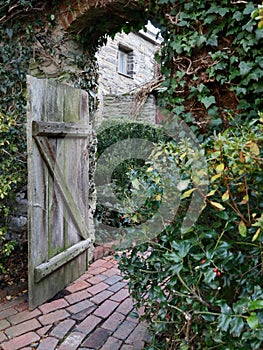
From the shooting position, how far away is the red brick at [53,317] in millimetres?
1924

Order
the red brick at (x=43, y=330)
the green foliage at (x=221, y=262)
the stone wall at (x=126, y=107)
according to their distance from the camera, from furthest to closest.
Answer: the stone wall at (x=126, y=107), the red brick at (x=43, y=330), the green foliage at (x=221, y=262)

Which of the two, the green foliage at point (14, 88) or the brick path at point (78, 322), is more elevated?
the green foliage at point (14, 88)

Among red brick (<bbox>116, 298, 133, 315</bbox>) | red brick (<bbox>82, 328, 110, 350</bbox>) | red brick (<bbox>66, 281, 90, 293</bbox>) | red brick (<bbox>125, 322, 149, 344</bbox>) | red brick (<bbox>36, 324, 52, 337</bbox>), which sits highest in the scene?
red brick (<bbox>125, 322, 149, 344</bbox>)

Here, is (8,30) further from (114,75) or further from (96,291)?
(114,75)

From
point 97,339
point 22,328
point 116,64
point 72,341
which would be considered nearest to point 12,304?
point 22,328

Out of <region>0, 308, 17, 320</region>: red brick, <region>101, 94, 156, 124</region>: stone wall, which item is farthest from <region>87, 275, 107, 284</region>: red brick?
<region>101, 94, 156, 124</region>: stone wall

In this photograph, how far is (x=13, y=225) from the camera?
274 centimetres

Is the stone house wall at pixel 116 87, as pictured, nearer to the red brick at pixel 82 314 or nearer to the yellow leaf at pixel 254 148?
the red brick at pixel 82 314

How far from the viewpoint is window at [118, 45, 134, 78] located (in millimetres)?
7176

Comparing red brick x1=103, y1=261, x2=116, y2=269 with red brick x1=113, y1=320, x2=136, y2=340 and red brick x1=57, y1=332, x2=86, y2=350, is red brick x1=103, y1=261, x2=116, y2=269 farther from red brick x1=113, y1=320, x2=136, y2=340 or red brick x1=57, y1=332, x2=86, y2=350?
red brick x1=57, y1=332, x2=86, y2=350

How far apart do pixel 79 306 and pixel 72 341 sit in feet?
1.34

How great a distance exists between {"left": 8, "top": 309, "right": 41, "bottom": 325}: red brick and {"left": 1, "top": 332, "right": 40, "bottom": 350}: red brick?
0.59 feet

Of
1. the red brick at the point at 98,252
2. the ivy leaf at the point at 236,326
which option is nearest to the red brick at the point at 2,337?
the red brick at the point at 98,252

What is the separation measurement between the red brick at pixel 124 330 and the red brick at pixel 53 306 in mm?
501
